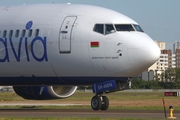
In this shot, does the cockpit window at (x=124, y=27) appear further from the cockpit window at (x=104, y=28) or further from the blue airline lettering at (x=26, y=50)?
the blue airline lettering at (x=26, y=50)

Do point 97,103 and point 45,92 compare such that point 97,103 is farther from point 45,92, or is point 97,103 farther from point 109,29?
point 45,92

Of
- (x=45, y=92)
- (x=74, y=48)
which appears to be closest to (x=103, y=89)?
(x=74, y=48)

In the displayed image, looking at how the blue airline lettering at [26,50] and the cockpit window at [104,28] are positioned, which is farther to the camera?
the blue airline lettering at [26,50]

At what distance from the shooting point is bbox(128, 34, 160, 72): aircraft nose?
113 ft

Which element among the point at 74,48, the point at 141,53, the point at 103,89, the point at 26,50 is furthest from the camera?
the point at 26,50

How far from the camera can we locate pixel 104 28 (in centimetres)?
3591

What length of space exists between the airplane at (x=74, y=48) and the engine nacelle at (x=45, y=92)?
5.08 feet

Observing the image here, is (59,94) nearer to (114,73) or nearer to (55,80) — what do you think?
(55,80)

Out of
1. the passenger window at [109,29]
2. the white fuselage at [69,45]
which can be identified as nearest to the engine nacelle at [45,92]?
the white fuselage at [69,45]

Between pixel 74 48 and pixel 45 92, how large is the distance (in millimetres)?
5738

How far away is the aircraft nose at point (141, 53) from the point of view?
34.6m

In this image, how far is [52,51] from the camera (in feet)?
120

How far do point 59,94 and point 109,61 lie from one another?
6.93 metres

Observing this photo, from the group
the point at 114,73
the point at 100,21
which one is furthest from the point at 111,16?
the point at 114,73
